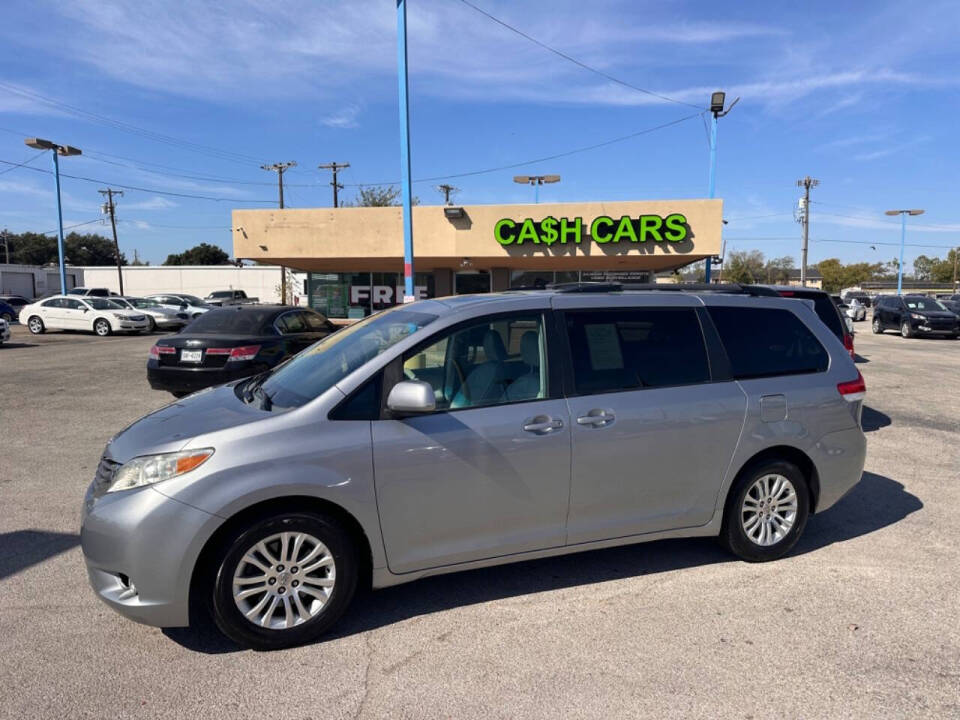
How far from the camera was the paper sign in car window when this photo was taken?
152 inches

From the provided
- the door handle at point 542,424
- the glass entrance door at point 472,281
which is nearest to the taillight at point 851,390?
the door handle at point 542,424

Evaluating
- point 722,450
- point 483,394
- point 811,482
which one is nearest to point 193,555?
point 483,394

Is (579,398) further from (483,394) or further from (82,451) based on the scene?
(82,451)

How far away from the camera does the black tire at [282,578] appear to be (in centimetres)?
312

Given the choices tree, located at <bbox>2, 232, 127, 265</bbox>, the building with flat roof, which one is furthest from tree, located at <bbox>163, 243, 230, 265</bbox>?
the building with flat roof

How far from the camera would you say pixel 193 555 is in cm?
305

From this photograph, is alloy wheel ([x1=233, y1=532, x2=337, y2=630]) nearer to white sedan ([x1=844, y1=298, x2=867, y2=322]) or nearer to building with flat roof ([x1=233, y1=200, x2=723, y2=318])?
building with flat roof ([x1=233, y1=200, x2=723, y2=318])

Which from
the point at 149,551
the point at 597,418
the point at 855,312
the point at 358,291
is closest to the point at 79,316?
the point at 358,291

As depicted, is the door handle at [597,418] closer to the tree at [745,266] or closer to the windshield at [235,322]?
the windshield at [235,322]

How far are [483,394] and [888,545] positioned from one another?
327 cm

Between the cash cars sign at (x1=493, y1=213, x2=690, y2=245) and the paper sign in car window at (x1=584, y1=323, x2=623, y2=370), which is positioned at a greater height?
the cash cars sign at (x1=493, y1=213, x2=690, y2=245)

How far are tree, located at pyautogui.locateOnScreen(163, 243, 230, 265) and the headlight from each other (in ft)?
330

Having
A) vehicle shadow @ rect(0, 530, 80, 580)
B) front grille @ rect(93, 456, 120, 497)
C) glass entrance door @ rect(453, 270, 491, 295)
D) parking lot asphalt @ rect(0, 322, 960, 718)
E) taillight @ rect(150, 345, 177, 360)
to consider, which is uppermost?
glass entrance door @ rect(453, 270, 491, 295)

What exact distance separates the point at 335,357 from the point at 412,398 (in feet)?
2.95
